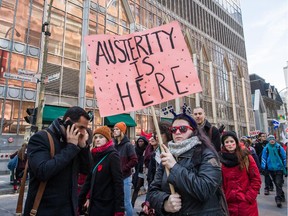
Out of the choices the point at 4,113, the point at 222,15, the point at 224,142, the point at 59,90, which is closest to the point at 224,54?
the point at 222,15

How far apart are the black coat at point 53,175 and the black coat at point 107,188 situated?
0.92 metres

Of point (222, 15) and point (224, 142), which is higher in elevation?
point (222, 15)

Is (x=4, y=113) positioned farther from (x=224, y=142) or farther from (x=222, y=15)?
(x=222, y=15)

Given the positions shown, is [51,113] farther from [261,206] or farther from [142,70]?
[142,70]

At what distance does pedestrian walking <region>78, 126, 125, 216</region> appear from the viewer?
10.2 ft

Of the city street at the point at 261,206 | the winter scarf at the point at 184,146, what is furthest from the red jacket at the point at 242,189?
the city street at the point at 261,206

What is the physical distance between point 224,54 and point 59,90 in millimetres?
33520

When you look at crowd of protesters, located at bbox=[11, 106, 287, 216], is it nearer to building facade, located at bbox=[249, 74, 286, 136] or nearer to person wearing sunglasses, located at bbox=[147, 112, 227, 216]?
person wearing sunglasses, located at bbox=[147, 112, 227, 216]

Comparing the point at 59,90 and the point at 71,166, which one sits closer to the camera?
the point at 71,166

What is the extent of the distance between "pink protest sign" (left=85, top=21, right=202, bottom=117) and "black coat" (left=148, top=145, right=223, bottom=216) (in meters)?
0.65

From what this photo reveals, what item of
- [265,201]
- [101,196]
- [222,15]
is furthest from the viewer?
[222,15]

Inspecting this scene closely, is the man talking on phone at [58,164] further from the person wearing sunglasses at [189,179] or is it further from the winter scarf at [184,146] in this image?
the winter scarf at [184,146]

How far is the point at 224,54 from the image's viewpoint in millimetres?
41688

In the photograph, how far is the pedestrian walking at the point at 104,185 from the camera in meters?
3.11
